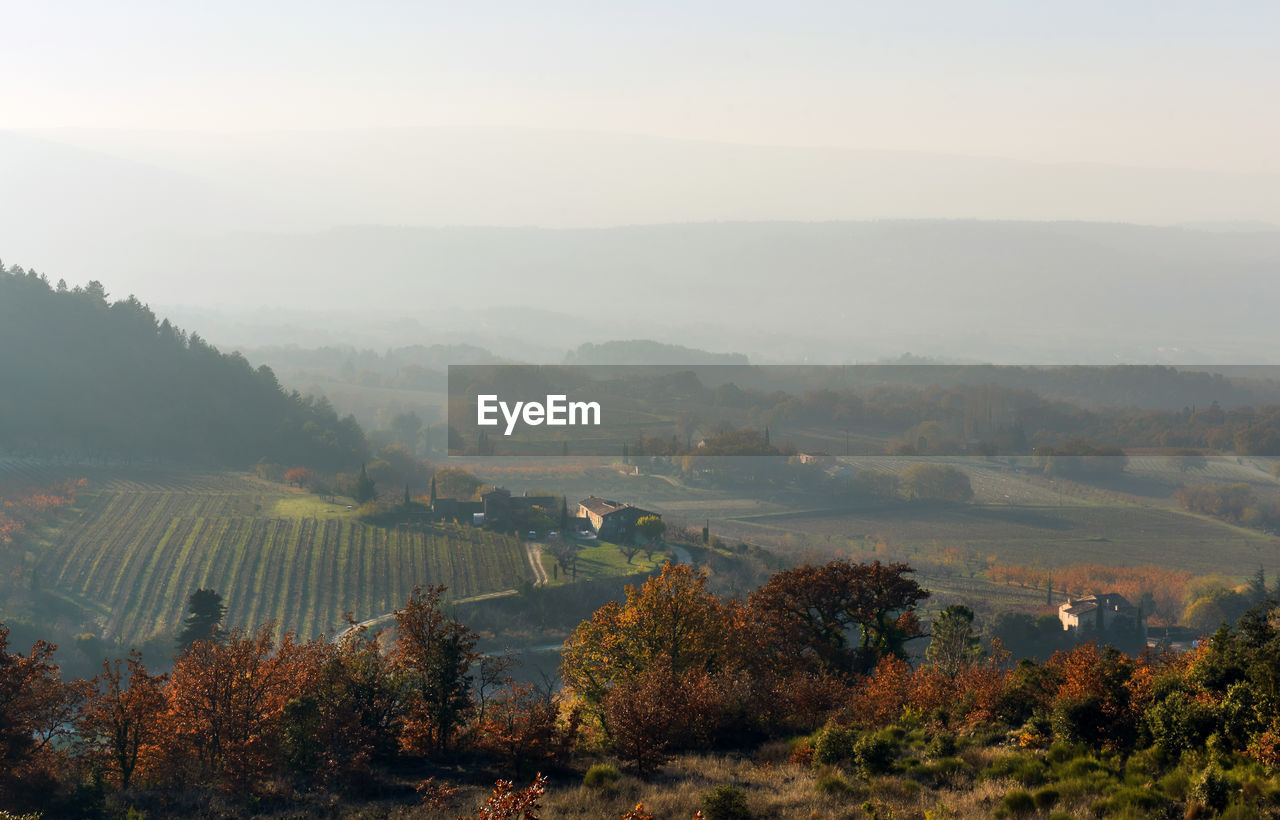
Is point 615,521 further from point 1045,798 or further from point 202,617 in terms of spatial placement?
point 1045,798

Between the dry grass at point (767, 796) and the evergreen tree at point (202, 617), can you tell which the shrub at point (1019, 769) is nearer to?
the dry grass at point (767, 796)

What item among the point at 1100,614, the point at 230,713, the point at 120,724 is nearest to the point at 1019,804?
the point at 230,713

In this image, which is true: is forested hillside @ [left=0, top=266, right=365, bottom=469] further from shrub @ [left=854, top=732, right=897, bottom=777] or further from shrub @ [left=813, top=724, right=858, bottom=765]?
shrub @ [left=854, top=732, right=897, bottom=777]

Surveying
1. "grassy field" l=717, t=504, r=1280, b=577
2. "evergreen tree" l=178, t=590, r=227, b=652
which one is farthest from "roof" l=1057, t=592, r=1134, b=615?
"evergreen tree" l=178, t=590, r=227, b=652

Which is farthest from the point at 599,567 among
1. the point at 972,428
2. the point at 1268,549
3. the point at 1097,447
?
the point at 972,428

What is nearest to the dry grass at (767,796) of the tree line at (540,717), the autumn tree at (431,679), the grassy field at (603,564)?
the tree line at (540,717)

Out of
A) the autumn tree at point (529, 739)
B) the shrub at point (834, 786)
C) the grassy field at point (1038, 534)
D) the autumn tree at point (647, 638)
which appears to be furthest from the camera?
the grassy field at point (1038, 534)
